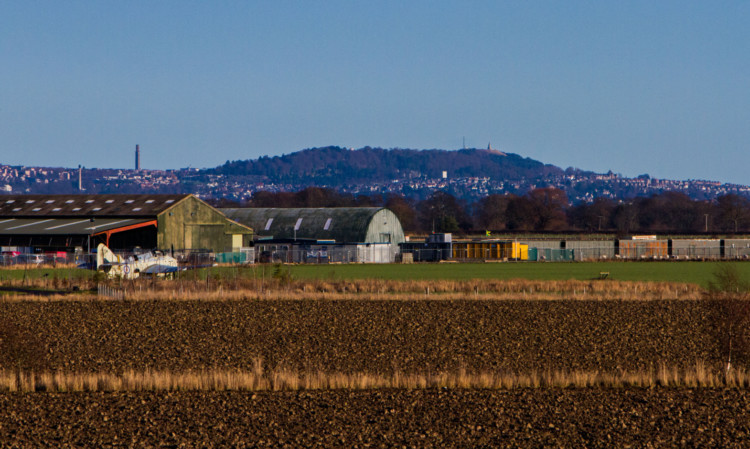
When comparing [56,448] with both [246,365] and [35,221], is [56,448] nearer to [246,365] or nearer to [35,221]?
[246,365]

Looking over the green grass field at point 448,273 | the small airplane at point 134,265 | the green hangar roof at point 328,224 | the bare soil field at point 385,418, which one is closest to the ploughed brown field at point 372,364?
the bare soil field at point 385,418

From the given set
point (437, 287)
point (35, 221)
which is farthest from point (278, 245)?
point (437, 287)

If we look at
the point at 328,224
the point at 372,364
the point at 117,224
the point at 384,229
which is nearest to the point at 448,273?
the point at 117,224

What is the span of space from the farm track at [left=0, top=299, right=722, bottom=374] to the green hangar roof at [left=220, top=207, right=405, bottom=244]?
147ft

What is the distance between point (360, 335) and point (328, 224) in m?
57.3

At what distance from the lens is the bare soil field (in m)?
16.2

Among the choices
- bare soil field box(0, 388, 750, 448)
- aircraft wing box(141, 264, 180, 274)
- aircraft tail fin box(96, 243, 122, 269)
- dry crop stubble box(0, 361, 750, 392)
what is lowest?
bare soil field box(0, 388, 750, 448)

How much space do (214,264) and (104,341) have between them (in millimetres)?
38733

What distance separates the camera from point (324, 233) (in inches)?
3403

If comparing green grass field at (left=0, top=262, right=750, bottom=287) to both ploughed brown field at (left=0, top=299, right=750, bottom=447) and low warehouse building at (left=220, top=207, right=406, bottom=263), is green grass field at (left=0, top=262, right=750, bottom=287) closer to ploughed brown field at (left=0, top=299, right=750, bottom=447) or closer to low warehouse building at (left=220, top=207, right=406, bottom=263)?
low warehouse building at (left=220, top=207, right=406, bottom=263)

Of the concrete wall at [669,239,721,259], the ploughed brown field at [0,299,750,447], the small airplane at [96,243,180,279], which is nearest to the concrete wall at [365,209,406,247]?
the concrete wall at [669,239,721,259]

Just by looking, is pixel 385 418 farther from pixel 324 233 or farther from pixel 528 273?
pixel 324 233

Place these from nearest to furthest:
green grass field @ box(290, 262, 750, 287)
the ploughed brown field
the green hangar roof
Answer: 1. the ploughed brown field
2. green grass field @ box(290, 262, 750, 287)
3. the green hangar roof

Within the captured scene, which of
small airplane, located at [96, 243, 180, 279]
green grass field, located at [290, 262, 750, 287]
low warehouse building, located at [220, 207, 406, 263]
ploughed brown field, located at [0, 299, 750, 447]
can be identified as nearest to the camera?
ploughed brown field, located at [0, 299, 750, 447]
